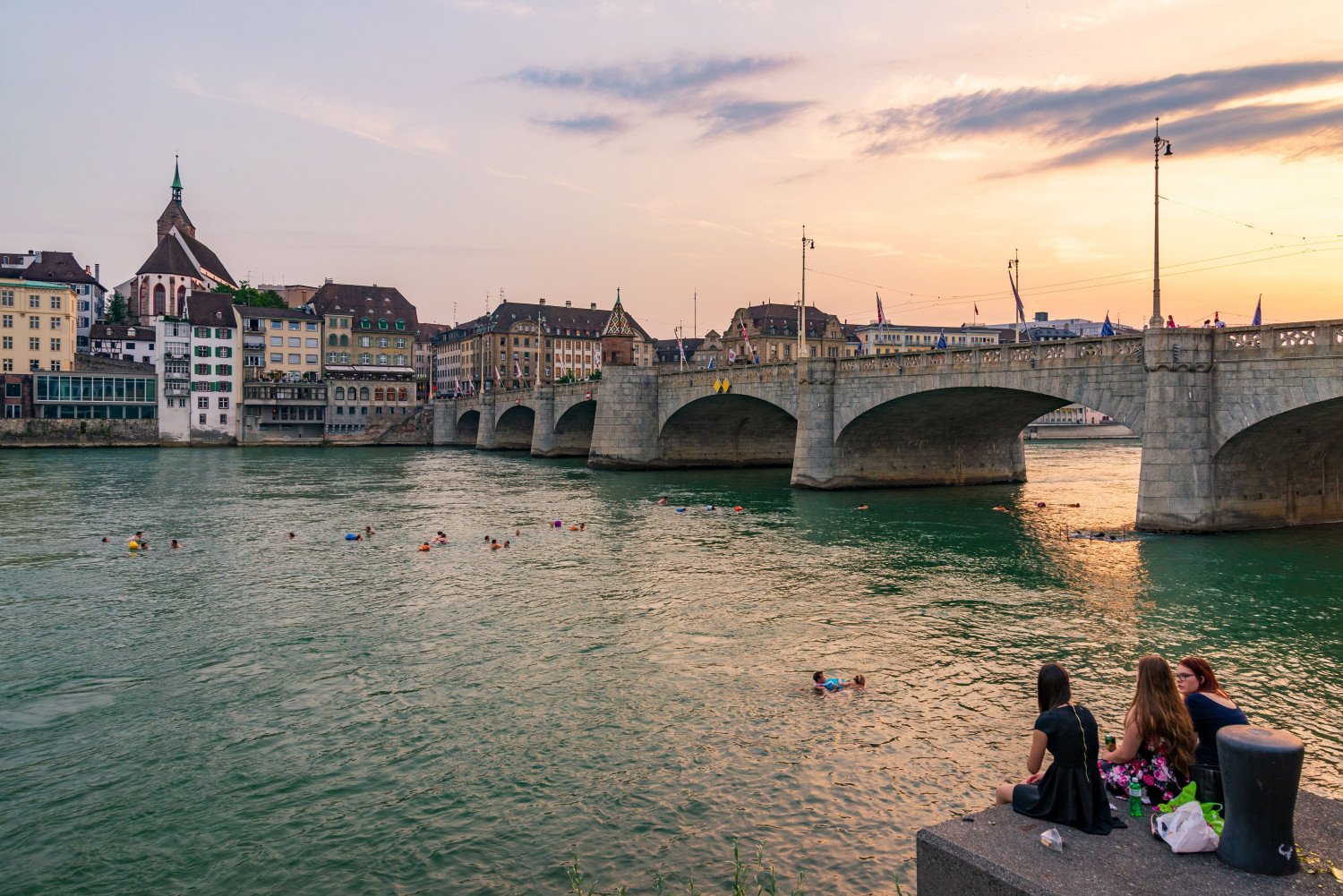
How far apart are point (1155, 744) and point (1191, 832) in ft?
4.76

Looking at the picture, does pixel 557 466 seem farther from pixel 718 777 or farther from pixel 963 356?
pixel 718 777

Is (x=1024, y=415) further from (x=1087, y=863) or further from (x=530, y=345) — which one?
(x=530, y=345)

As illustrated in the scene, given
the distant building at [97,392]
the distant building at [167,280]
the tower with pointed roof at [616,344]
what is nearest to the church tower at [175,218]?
the distant building at [167,280]

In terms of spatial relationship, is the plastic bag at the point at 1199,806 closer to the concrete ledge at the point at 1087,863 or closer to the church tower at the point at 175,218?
the concrete ledge at the point at 1087,863

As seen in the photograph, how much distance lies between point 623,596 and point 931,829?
1738cm

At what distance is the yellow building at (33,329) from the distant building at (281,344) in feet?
62.6

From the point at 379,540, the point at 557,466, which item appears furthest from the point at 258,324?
the point at 379,540

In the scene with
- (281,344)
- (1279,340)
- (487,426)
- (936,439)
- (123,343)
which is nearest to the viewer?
(1279,340)

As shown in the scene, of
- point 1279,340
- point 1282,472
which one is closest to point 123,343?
point 1282,472

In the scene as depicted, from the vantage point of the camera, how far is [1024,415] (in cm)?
4688

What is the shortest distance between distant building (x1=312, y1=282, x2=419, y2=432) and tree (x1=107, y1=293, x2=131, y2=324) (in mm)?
40705

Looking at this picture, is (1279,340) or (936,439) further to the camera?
(936,439)

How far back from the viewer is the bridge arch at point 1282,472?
28948 mm

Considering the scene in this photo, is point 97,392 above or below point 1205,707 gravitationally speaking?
above
